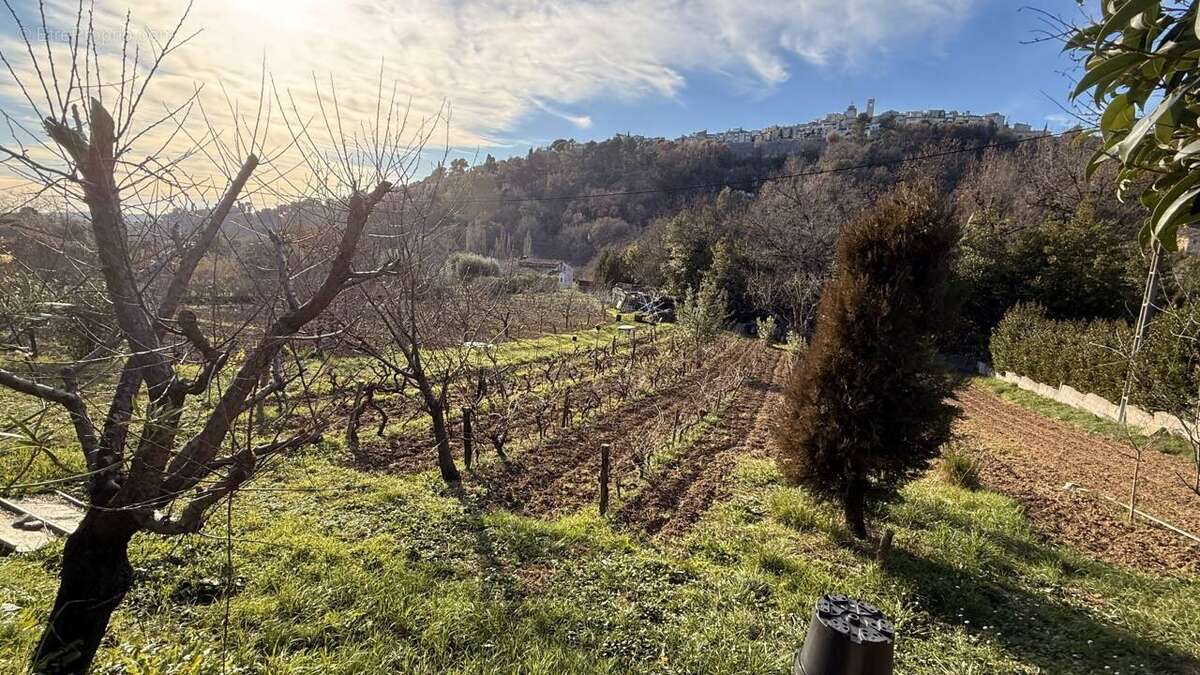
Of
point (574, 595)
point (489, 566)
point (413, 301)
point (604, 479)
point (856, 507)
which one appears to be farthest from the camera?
point (604, 479)

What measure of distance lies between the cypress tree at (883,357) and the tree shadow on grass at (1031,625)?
0.81 metres

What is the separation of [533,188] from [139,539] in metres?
48.1

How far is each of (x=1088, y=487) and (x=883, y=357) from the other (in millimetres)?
4941

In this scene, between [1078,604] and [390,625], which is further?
[1078,604]

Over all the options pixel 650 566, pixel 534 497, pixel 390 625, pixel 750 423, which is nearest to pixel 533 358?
pixel 750 423

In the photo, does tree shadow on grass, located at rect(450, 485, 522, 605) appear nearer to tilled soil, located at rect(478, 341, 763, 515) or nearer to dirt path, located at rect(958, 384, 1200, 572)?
tilled soil, located at rect(478, 341, 763, 515)

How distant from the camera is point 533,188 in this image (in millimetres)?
48969

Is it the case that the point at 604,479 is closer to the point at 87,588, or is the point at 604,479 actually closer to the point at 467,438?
the point at 467,438

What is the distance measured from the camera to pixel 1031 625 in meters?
3.59

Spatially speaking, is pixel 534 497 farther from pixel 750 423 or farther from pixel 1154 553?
pixel 1154 553

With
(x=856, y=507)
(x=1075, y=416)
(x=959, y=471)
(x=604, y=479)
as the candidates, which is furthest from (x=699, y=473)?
(x=1075, y=416)

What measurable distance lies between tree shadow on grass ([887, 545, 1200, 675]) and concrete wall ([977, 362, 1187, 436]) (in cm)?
538

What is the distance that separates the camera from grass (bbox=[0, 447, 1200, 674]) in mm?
2768

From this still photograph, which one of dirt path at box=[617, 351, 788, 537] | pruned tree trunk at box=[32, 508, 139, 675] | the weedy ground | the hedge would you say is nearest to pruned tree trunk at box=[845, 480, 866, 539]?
the weedy ground
